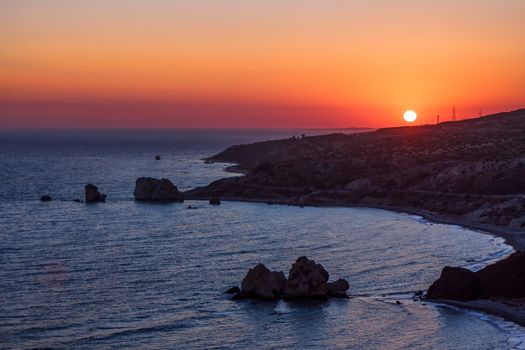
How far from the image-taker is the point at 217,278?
7444cm

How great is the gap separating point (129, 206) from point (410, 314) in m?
85.1

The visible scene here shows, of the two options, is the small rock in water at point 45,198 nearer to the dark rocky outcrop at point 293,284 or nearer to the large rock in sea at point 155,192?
the large rock in sea at point 155,192

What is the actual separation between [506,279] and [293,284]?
60.3ft

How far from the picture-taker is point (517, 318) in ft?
201

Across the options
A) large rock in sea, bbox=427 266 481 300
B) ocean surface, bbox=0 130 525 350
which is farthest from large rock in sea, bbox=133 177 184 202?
large rock in sea, bbox=427 266 481 300

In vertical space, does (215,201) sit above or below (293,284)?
above

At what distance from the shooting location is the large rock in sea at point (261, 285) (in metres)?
66.9

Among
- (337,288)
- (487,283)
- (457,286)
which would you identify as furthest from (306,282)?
(487,283)

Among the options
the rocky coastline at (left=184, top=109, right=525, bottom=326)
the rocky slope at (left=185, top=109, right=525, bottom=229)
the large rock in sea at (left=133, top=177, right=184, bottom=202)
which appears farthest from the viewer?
the large rock in sea at (left=133, top=177, right=184, bottom=202)

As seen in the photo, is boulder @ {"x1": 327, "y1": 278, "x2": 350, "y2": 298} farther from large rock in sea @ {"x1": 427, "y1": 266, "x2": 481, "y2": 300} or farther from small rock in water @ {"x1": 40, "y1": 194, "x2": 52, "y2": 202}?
small rock in water @ {"x1": 40, "y1": 194, "x2": 52, "y2": 202}

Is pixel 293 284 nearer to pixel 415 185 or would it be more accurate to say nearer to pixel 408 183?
pixel 415 185

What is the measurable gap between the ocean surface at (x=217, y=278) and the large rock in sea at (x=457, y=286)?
238 centimetres

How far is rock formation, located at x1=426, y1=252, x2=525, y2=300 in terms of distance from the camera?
6688cm

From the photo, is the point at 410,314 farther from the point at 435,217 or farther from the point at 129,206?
the point at 129,206
